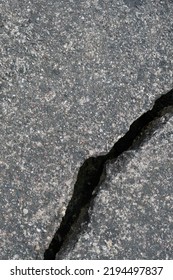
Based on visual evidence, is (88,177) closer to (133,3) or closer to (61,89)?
(61,89)

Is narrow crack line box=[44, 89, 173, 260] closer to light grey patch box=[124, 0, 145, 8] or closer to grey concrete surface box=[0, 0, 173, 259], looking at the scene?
grey concrete surface box=[0, 0, 173, 259]

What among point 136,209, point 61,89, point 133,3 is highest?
point 133,3

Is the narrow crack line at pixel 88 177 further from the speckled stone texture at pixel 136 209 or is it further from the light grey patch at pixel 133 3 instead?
the light grey patch at pixel 133 3

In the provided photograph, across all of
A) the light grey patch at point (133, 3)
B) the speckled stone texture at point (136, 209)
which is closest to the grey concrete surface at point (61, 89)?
the light grey patch at point (133, 3)

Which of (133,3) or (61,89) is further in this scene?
(133,3)

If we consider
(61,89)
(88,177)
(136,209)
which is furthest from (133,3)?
(136,209)

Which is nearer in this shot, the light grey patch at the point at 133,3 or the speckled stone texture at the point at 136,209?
the speckled stone texture at the point at 136,209

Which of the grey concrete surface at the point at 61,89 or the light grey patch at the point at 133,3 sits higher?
the light grey patch at the point at 133,3
